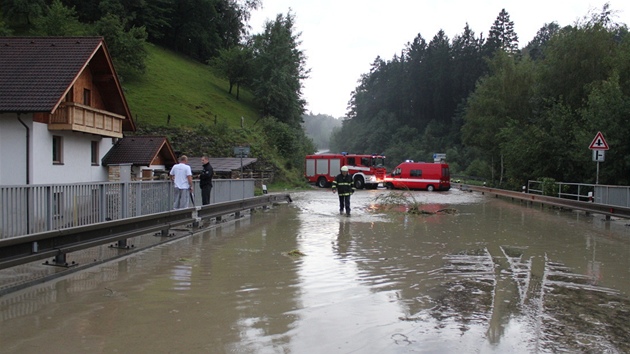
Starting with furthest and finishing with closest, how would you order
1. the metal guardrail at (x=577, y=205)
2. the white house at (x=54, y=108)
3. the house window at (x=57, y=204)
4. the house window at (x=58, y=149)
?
the house window at (x=58, y=149) → the white house at (x=54, y=108) → the metal guardrail at (x=577, y=205) → the house window at (x=57, y=204)

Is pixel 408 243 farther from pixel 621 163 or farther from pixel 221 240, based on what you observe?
pixel 621 163

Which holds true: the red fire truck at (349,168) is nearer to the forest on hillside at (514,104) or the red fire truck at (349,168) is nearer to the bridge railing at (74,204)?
the forest on hillside at (514,104)

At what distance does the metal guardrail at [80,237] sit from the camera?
737cm

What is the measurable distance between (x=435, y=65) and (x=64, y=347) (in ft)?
352

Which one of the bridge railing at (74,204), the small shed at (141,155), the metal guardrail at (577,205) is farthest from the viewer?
the small shed at (141,155)

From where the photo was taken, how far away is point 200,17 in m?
90.5

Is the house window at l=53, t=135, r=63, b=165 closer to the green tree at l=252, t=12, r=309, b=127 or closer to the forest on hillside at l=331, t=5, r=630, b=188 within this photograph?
the forest on hillside at l=331, t=5, r=630, b=188

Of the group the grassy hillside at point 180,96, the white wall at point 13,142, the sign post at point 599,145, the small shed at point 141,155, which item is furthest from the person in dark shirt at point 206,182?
the grassy hillside at point 180,96

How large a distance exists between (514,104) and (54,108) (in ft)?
125

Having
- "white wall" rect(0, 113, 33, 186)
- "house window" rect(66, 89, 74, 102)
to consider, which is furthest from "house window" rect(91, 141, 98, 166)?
"white wall" rect(0, 113, 33, 186)

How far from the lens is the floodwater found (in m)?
5.17

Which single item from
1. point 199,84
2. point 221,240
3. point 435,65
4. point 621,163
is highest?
point 435,65

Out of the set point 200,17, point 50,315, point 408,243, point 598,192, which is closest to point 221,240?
point 408,243

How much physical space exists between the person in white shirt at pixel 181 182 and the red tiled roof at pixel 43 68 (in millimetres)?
8286
